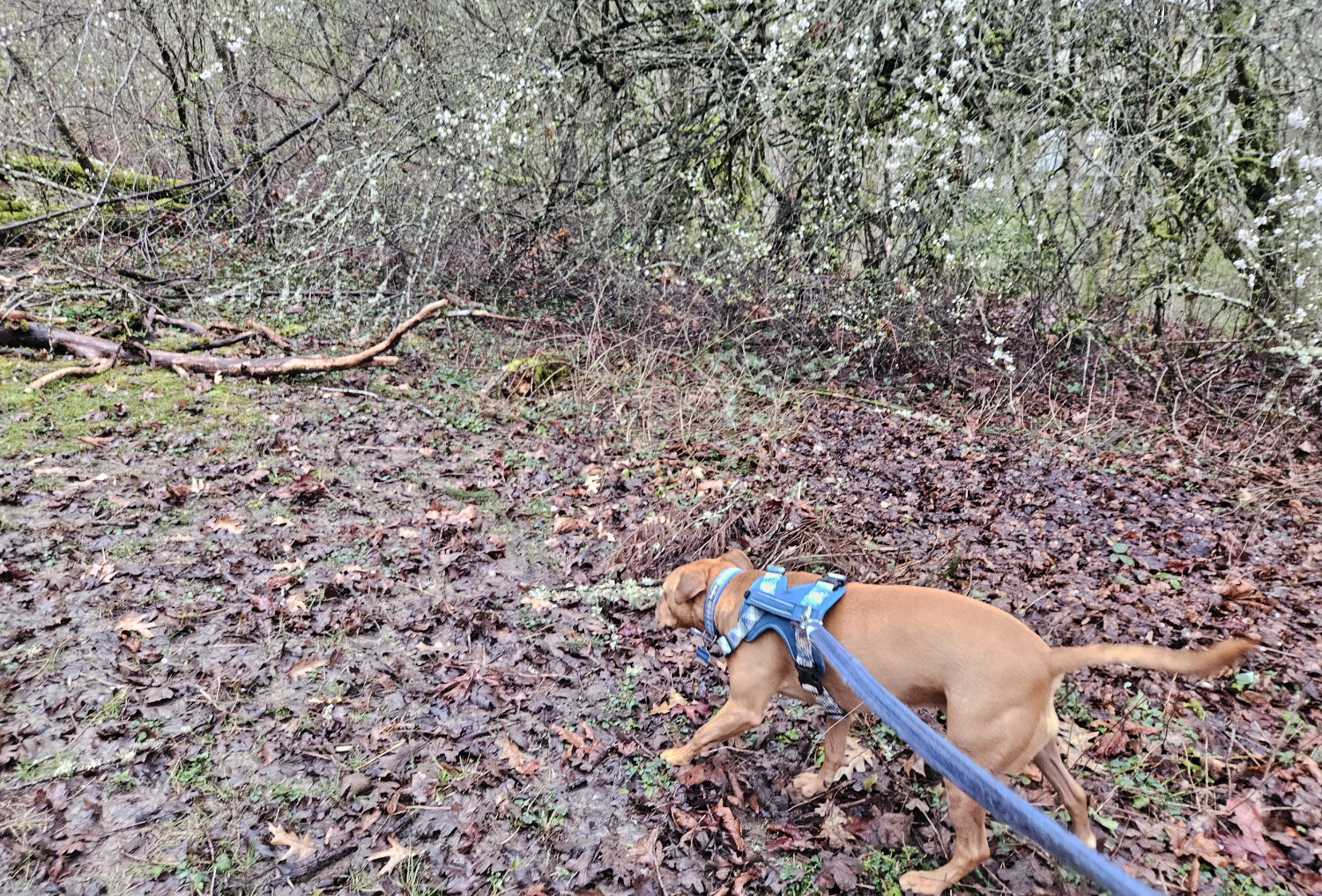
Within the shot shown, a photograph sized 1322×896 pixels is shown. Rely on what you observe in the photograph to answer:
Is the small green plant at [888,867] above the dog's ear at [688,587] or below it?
below

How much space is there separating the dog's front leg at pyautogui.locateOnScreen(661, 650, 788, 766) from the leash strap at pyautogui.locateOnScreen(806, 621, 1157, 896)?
0.71 meters

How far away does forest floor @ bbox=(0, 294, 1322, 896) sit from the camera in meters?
2.84

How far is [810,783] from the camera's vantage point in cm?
321

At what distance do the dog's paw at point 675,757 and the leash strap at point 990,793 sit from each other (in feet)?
3.75

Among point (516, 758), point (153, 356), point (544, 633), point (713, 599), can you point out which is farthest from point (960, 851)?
point (153, 356)

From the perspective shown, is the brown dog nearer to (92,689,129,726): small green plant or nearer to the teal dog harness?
the teal dog harness

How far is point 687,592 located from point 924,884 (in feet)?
4.98

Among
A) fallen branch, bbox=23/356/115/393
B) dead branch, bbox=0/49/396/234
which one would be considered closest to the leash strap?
fallen branch, bbox=23/356/115/393

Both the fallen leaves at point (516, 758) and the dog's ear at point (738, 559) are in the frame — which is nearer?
the fallen leaves at point (516, 758)

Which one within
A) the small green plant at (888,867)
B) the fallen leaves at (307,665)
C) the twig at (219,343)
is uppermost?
the twig at (219,343)

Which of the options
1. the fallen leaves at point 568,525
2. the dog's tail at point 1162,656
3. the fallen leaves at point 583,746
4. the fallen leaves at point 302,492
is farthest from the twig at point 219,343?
the dog's tail at point 1162,656

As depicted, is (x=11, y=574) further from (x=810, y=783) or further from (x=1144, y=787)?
(x=1144, y=787)

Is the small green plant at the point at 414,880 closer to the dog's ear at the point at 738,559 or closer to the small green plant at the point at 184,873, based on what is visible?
the small green plant at the point at 184,873

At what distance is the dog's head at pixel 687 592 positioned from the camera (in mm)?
3457
